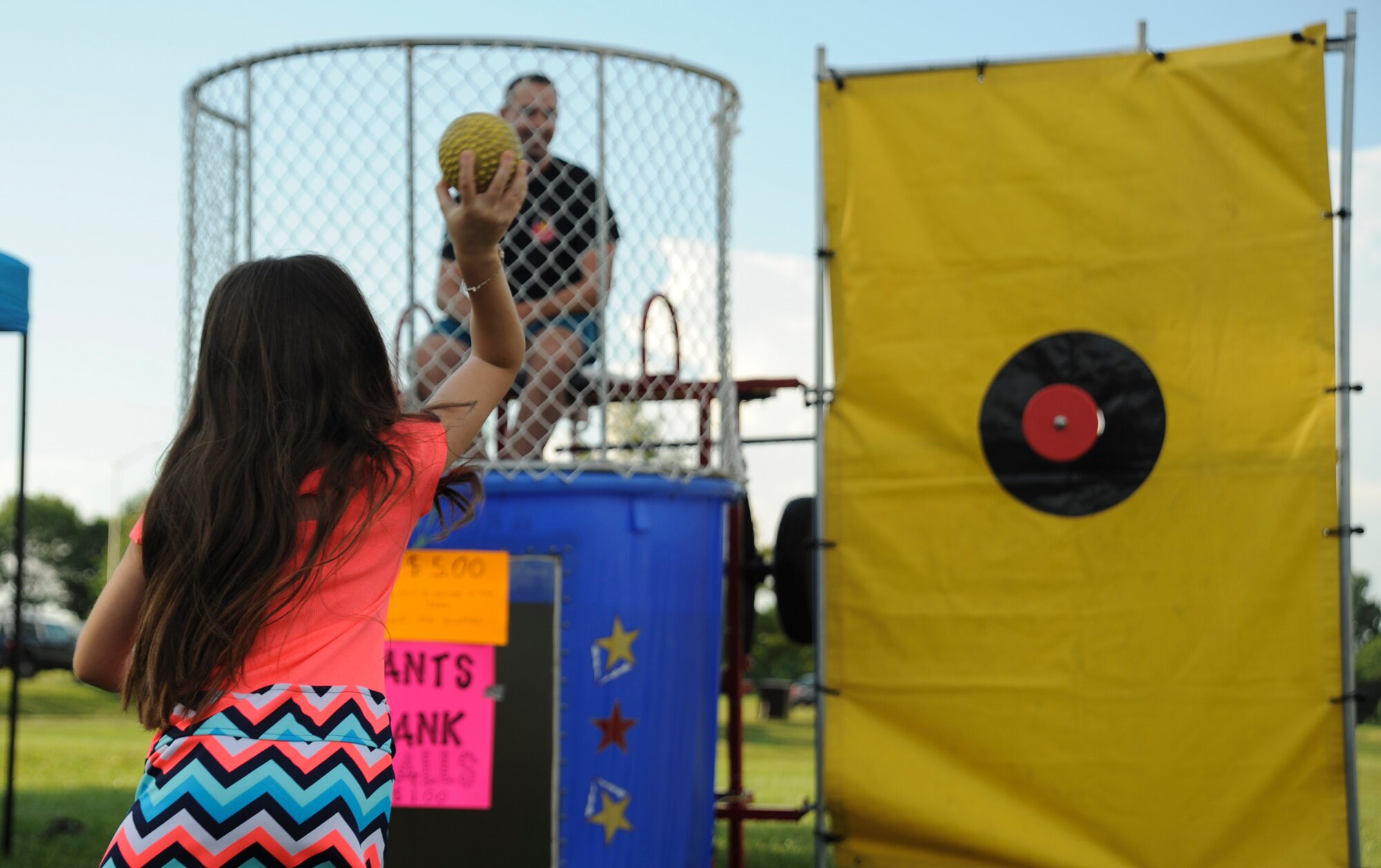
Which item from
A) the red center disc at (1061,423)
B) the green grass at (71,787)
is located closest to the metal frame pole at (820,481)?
the red center disc at (1061,423)

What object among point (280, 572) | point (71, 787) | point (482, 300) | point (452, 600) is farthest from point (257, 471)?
point (71, 787)

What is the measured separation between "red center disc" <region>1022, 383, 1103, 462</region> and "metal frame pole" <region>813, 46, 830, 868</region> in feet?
2.04

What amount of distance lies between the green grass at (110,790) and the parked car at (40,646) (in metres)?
16.6

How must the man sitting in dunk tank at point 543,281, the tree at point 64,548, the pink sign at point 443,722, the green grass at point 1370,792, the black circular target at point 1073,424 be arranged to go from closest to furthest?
the pink sign at point 443,722
the man sitting in dunk tank at point 543,281
the black circular target at point 1073,424
the green grass at point 1370,792
the tree at point 64,548

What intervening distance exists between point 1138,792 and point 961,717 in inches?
21.3

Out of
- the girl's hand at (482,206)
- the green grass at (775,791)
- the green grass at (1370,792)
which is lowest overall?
the green grass at (775,791)

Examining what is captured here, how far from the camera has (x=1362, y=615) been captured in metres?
4.79

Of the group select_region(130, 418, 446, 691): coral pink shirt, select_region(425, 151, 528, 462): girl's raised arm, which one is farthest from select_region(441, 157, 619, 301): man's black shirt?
select_region(130, 418, 446, 691): coral pink shirt

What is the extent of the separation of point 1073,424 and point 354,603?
2.85 meters

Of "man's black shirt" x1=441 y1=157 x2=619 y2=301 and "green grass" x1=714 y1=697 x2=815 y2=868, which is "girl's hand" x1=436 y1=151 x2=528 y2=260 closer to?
"man's black shirt" x1=441 y1=157 x2=619 y2=301

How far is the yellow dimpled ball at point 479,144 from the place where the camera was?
1601 mm

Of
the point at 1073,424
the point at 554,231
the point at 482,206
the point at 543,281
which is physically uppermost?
the point at 554,231

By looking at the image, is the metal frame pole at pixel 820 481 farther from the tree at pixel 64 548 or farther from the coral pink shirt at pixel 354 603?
the tree at pixel 64 548

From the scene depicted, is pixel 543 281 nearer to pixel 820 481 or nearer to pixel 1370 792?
pixel 820 481
